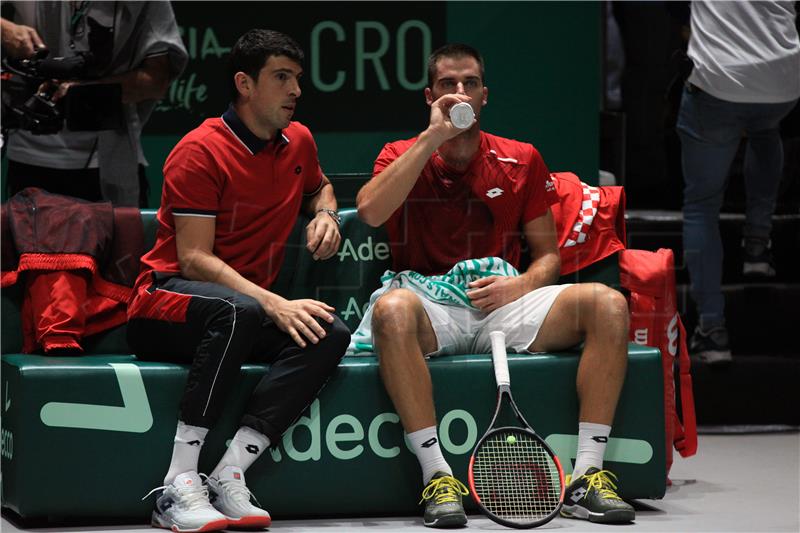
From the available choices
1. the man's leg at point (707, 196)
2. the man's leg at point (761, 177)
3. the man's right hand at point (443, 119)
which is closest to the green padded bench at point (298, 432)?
the man's right hand at point (443, 119)

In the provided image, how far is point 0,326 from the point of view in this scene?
425cm

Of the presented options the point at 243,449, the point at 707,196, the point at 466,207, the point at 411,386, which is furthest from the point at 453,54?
the point at 707,196

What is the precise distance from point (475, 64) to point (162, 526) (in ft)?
5.57

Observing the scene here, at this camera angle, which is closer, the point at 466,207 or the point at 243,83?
the point at 243,83

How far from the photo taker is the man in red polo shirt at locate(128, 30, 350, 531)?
3.75 meters

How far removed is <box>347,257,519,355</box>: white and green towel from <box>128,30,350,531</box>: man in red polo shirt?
7.9 inches

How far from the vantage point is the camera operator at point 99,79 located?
4.82 metres

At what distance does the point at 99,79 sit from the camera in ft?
15.8

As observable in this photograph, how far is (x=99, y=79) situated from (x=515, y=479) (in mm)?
2159

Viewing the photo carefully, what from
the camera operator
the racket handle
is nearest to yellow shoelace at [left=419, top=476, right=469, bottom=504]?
the racket handle

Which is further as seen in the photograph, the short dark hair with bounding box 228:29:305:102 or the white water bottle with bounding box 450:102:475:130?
the short dark hair with bounding box 228:29:305:102

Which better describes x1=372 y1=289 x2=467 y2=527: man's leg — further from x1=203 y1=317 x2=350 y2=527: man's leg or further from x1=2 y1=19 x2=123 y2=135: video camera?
x1=2 y1=19 x2=123 y2=135: video camera

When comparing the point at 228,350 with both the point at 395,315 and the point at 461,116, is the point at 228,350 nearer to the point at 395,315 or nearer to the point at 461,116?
the point at 395,315

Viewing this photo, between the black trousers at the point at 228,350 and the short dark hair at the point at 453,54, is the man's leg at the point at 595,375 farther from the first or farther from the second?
the short dark hair at the point at 453,54
